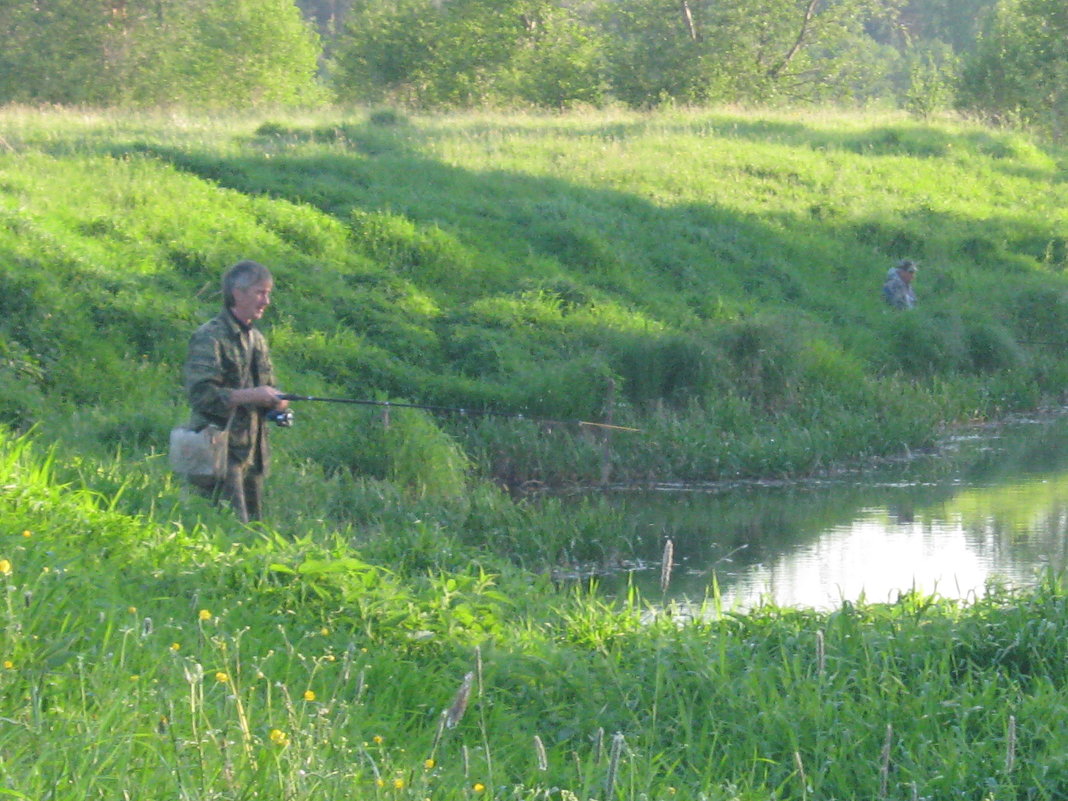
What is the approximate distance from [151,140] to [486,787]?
57.1ft

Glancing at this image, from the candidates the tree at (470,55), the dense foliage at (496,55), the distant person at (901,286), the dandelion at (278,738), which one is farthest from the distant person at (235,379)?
the tree at (470,55)

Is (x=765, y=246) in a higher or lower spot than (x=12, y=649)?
lower

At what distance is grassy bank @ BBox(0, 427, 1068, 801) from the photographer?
4.13m

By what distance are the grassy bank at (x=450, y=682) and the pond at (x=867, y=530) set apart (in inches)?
78.3

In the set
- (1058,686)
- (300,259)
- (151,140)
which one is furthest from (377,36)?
(1058,686)

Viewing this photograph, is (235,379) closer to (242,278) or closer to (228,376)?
(228,376)

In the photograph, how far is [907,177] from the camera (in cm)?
2698

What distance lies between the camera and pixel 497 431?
1382 centimetres

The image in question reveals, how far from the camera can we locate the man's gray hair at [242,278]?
24.4 ft

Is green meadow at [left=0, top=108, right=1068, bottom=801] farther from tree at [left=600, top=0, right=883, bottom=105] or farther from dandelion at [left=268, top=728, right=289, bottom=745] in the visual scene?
tree at [left=600, top=0, right=883, bottom=105]

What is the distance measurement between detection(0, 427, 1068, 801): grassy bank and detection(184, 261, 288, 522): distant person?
612 mm

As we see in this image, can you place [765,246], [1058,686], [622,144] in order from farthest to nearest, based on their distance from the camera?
[622,144], [765,246], [1058,686]

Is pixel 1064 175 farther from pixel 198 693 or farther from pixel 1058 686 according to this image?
pixel 198 693

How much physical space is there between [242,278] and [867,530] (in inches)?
248
